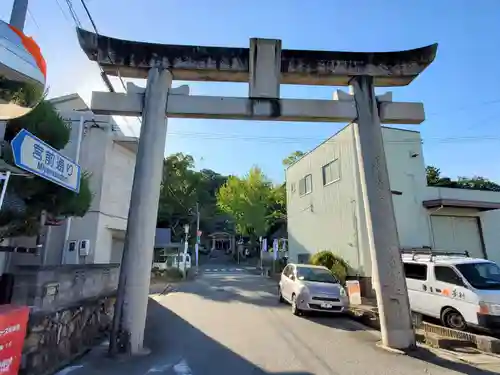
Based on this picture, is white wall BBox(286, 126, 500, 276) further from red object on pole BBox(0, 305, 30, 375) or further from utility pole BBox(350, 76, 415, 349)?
red object on pole BBox(0, 305, 30, 375)

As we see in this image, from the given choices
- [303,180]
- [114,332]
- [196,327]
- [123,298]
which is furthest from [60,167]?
[303,180]

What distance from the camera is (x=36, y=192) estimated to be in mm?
6621

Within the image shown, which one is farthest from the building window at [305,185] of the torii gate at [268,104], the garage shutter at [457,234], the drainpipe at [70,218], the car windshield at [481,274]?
the drainpipe at [70,218]

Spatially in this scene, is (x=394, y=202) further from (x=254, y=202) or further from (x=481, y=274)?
(x=254, y=202)

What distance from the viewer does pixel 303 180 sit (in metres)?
20.7

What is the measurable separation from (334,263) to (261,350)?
31.2ft

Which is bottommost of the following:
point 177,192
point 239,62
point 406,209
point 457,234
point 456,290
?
point 456,290

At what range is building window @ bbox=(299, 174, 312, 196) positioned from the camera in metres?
19.9

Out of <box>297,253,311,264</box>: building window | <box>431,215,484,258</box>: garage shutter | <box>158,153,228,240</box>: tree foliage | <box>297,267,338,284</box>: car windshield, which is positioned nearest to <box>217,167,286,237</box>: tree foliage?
<box>158,153,228,240</box>: tree foliage

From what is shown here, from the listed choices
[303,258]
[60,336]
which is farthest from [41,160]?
[303,258]

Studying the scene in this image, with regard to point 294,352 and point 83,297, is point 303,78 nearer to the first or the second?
point 294,352

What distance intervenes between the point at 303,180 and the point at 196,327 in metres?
13.4

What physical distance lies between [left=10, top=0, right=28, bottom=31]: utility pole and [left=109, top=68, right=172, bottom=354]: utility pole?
2.72 m

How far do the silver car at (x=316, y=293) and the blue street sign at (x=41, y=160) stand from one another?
775cm
